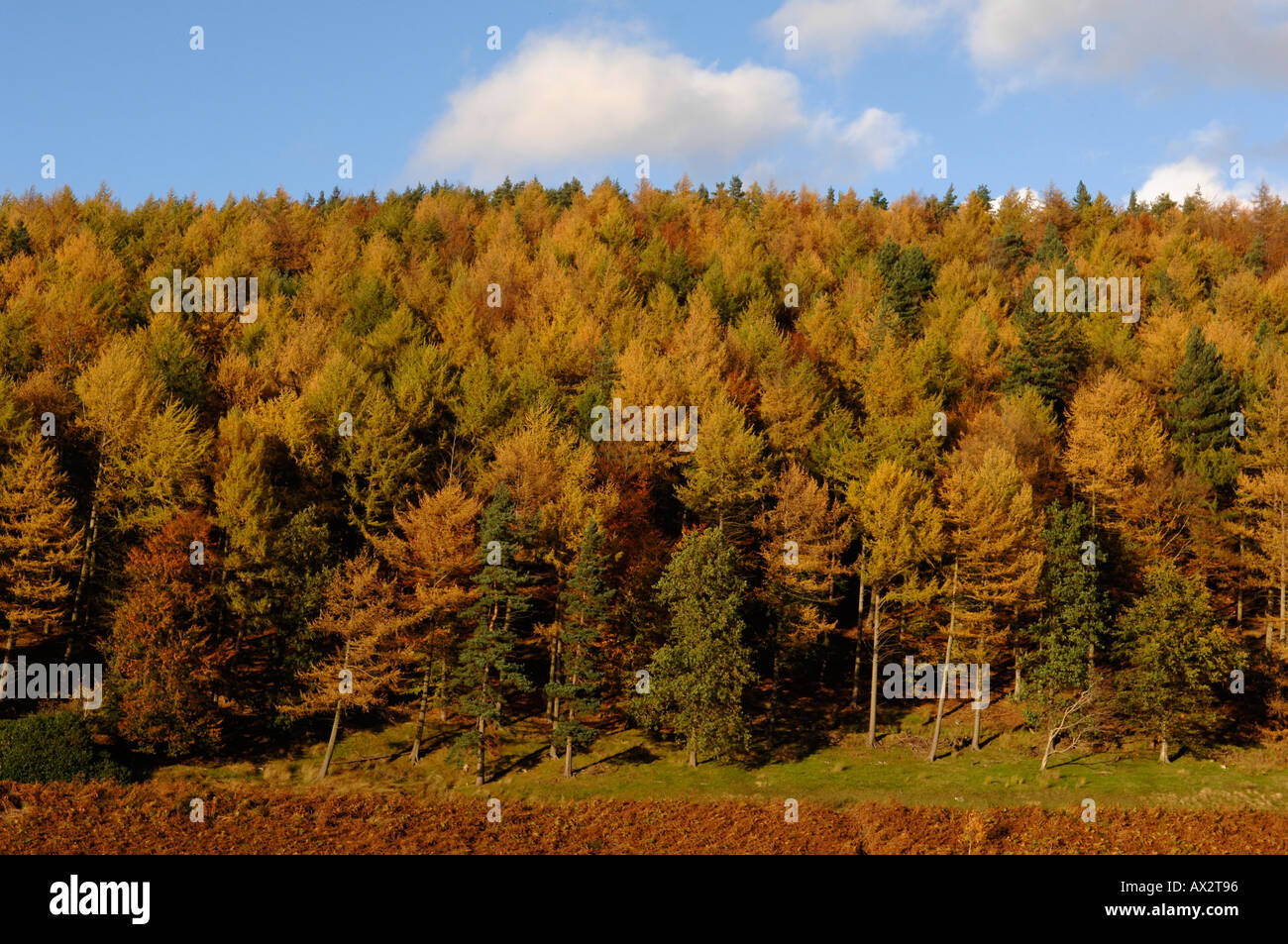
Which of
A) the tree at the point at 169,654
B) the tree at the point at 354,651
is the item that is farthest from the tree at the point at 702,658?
the tree at the point at 169,654

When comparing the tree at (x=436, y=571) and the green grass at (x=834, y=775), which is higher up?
the tree at (x=436, y=571)

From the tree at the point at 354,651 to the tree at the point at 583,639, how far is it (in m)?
6.77

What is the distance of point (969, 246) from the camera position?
3676 inches

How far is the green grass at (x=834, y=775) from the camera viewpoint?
3109 centimetres

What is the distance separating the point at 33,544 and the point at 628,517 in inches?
986

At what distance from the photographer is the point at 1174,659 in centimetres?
3438

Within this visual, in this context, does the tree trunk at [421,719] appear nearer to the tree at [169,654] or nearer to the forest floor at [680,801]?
the forest floor at [680,801]

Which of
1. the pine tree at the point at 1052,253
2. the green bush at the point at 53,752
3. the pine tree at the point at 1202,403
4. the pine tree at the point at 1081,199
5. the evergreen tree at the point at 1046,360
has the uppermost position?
the pine tree at the point at 1081,199

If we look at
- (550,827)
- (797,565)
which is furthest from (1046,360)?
(550,827)

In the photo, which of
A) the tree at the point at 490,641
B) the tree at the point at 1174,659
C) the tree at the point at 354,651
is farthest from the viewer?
the tree at the point at 1174,659

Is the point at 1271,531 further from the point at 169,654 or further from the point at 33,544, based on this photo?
the point at 33,544

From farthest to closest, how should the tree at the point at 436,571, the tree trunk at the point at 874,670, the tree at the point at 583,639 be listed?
the tree trunk at the point at 874,670
the tree at the point at 436,571
the tree at the point at 583,639

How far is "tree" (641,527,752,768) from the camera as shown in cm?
3409
